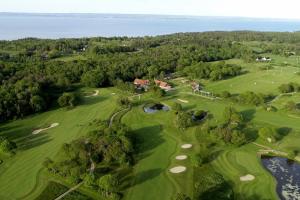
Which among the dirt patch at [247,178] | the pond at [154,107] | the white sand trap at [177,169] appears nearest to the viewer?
the dirt patch at [247,178]

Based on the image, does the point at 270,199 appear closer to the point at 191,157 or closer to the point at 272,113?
the point at 191,157

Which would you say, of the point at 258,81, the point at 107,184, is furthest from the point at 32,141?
the point at 258,81

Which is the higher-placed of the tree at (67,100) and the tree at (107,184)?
the tree at (67,100)

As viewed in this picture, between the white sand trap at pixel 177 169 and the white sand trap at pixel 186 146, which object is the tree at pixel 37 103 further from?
the white sand trap at pixel 177 169

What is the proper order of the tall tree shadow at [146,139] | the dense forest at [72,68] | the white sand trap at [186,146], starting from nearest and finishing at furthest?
the tall tree shadow at [146,139], the white sand trap at [186,146], the dense forest at [72,68]

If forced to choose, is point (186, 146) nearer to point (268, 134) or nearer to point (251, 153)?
point (251, 153)

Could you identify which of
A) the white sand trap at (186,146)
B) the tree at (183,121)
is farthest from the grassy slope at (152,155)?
the tree at (183,121)

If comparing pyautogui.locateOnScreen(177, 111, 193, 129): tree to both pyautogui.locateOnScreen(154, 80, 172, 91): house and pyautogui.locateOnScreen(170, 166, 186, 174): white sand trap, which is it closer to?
pyautogui.locateOnScreen(170, 166, 186, 174): white sand trap
